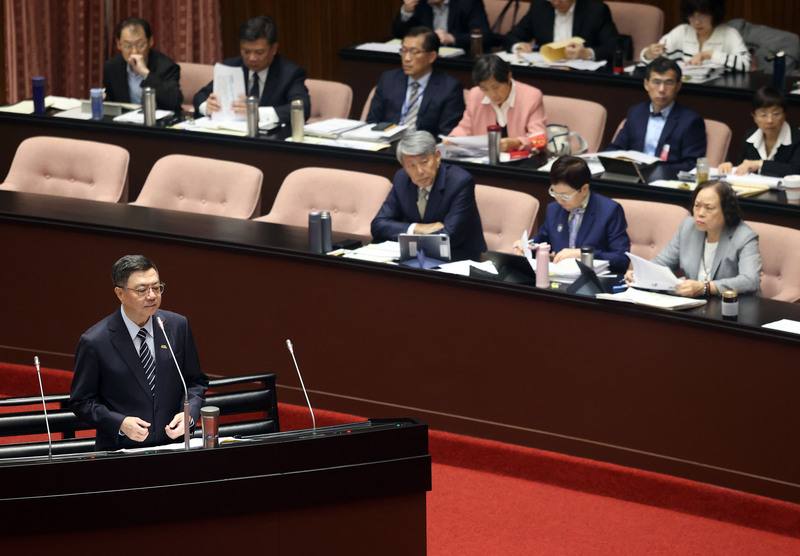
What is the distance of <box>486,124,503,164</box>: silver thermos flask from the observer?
7270mm

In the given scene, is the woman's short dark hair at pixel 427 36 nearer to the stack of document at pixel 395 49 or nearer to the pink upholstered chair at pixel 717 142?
the stack of document at pixel 395 49

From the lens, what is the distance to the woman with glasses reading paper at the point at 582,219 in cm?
614

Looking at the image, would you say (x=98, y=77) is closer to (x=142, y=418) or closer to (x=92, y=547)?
(x=142, y=418)

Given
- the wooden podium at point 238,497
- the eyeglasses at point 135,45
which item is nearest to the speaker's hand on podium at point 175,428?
the wooden podium at point 238,497

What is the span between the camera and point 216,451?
12.6 feet

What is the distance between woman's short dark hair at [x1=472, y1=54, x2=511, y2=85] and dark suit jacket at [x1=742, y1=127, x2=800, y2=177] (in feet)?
4.16

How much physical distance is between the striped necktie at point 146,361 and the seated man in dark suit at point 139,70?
3772 mm

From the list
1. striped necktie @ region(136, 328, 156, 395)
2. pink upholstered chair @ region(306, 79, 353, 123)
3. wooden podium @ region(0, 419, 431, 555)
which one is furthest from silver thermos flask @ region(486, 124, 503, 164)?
wooden podium @ region(0, 419, 431, 555)

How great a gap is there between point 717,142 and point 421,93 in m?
1.63

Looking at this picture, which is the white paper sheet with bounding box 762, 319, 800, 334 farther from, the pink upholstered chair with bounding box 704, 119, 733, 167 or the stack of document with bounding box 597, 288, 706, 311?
the pink upholstered chair with bounding box 704, 119, 733, 167

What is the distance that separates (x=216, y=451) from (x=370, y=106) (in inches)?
184

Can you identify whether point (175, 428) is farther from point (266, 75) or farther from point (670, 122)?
point (266, 75)

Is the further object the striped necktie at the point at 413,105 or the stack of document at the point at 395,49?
the stack of document at the point at 395,49

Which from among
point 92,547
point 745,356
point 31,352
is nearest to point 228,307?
point 31,352
